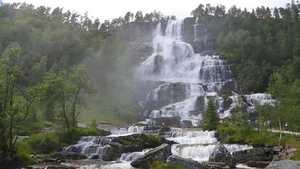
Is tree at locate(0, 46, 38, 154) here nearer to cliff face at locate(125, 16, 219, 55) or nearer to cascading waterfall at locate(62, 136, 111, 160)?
cascading waterfall at locate(62, 136, 111, 160)

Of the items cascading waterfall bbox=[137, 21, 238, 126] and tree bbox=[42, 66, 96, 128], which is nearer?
tree bbox=[42, 66, 96, 128]

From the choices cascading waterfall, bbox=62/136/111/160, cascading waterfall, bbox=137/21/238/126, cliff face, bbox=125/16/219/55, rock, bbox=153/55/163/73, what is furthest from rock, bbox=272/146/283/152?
cliff face, bbox=125/16/219/55

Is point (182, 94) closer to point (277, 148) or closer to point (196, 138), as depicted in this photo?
point (196, 138)

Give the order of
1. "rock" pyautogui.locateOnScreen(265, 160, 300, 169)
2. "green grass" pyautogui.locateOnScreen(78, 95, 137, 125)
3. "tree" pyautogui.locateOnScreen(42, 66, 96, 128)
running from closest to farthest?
"rock" pyautogui.locateOnScreen(265, 160, 300, 169), "tree" pyautogui.locateOnScreen(42, 66, 96, 128), "green grass" pyautogui.locateOnScreen(78, 95, 137, 125)

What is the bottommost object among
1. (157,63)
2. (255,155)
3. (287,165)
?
(255,155)

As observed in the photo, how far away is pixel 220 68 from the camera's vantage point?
250 feet

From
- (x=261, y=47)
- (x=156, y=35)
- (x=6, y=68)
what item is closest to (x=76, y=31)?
(x=156, y=35)

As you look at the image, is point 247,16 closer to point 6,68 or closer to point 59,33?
point 59,33

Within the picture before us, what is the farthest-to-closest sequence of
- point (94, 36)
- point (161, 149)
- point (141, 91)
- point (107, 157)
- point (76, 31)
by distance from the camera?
point (94, 36)
point (76, 31)
point (141, 91)
point (107, 157)
point (161, 149)

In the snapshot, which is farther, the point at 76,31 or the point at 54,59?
the point at 76,31

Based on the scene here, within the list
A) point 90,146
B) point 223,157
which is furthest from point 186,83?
point 223,157

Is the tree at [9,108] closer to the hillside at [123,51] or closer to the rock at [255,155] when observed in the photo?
the rock at [255,155]

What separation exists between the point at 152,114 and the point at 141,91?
51.9 ft

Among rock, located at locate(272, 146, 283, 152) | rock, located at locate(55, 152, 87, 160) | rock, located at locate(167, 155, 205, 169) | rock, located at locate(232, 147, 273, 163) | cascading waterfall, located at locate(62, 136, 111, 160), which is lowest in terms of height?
rock, located at locate(55, 152, 87, 160)
